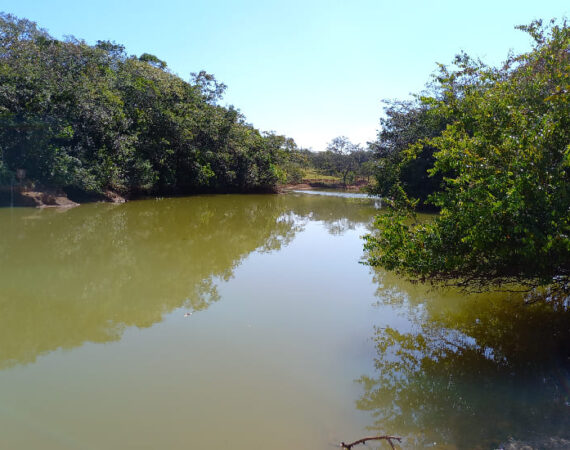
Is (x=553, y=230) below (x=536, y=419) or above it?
above

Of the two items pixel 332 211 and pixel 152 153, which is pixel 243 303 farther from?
pixel 152 153

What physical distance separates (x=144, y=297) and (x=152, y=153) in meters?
20.2

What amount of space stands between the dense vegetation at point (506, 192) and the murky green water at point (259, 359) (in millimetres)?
1086

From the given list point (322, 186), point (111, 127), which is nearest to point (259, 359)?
point (111, 127)

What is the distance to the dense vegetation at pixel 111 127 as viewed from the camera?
1841 centimetres

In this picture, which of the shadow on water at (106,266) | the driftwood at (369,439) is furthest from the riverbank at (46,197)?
the driftwood at (369,439)

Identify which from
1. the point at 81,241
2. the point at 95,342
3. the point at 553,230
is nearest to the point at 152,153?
the point at 81,241

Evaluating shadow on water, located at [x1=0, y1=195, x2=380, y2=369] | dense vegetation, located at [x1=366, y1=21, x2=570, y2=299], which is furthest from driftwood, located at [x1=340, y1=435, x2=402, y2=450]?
shadow on water, located at [x1=0, y1=195, x2=380, y2=369]

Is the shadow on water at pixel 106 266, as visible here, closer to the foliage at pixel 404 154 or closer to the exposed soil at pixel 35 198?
the exposed soil at pixel 35 198

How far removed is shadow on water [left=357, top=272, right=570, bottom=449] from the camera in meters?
3.46

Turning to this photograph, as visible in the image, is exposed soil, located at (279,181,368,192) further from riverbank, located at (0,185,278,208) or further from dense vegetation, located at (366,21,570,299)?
dense vegetation, located at (366,21,570,299)

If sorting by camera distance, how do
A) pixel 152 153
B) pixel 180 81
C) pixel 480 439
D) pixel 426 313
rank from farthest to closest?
pixel 180 81 → pixel 152 153 → pixel 426 313 → pixel 480 439

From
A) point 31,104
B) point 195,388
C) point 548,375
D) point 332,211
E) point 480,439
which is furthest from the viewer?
point 332,211

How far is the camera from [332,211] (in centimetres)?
2298
